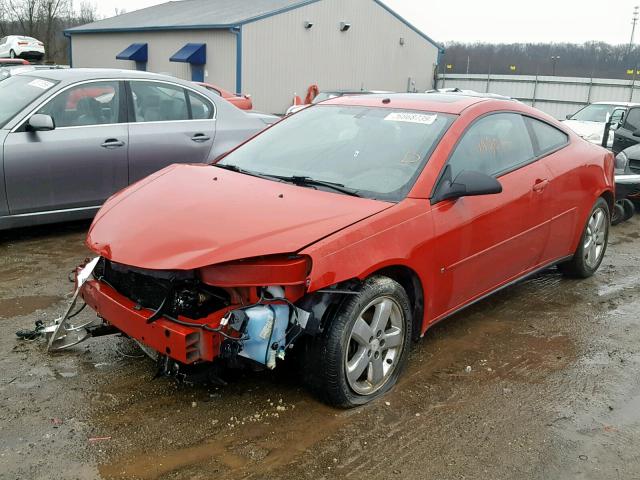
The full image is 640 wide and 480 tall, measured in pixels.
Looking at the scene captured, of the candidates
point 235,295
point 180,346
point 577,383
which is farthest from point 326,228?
point 577,383

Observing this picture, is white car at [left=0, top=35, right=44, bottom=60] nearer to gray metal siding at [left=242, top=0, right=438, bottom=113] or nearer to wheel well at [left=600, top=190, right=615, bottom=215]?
gray metal siding at [left=242, top=0, right=438, bottom=113]

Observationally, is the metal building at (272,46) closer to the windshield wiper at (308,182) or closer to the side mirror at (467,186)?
the windshield wiper at (308,182)

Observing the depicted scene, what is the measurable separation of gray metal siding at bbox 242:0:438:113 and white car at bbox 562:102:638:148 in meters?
13.4

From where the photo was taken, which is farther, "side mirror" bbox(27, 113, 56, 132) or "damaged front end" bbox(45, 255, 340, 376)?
"side mirror" bbox(27, 113, 56, 132)

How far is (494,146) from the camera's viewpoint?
14.1 ft

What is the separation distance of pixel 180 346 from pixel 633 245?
6.14m

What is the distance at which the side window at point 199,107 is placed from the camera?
6844mm

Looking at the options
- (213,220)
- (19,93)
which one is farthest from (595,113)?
(213,220)

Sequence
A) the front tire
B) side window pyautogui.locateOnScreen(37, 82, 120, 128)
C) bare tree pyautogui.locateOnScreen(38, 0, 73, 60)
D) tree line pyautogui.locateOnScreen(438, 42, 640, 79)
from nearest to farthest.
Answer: the front tire, side window pyautogui.locateOnScreen(37, 82, 120, 128), tree line pyautogui.locateOnScreen(438, 42, 640, 79), bare tree pyautogui.locateOnScreen(38, 0, 73, 60)

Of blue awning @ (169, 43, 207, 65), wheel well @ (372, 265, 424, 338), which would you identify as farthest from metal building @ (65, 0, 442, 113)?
wheel well @ (372, 265, 424, 338)

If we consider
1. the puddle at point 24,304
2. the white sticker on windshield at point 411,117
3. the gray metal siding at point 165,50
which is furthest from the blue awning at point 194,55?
the white sticker on windshield at point 411,117

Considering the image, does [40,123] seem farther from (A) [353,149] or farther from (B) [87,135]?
(A) [353,149]

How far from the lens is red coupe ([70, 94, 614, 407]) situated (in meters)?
2.99

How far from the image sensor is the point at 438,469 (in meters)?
2.88
